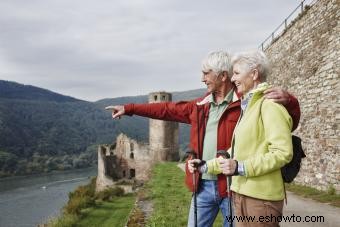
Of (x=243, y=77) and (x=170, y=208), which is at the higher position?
(x=243, y=77)

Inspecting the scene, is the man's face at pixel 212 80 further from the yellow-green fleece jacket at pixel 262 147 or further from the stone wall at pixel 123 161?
the stone wall at pixel 123 161

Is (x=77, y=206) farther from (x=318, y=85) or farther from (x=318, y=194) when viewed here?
(x=318, y=85)

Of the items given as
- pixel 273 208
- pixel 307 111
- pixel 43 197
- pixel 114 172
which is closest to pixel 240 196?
pixel 273 208

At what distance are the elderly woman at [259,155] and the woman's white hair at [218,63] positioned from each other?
58cm

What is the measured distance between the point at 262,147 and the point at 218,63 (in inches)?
43.4

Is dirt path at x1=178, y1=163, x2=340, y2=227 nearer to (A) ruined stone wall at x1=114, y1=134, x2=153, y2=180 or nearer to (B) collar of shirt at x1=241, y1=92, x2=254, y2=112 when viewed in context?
(B) collar of shirt at x1=241, y1=92, x2=254, y2=112

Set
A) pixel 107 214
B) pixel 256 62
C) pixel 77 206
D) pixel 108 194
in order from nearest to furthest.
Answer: pixel 256 62 < pixel 107 214 < pixel 77 206 < pixel 108 194

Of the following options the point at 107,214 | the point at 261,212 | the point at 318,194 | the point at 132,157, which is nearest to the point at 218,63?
the point at 261,212

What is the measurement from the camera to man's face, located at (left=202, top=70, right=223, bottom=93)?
4.12 meters

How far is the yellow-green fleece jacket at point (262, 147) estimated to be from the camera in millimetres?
3088

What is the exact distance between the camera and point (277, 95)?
10.8 feet

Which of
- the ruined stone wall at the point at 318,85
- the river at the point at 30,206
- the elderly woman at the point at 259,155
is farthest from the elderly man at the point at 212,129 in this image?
the river at the point at 30,206

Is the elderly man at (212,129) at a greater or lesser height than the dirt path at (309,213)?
greater

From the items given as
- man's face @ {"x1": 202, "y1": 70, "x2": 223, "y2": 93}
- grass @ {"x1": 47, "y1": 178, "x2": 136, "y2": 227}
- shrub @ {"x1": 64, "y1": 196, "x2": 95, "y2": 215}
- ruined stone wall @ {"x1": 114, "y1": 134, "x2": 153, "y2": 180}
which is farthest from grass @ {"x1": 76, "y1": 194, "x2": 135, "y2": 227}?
ruined stone wall @ {"x1": 114, "y1": 134, "x2": 153, "y2": 180}
